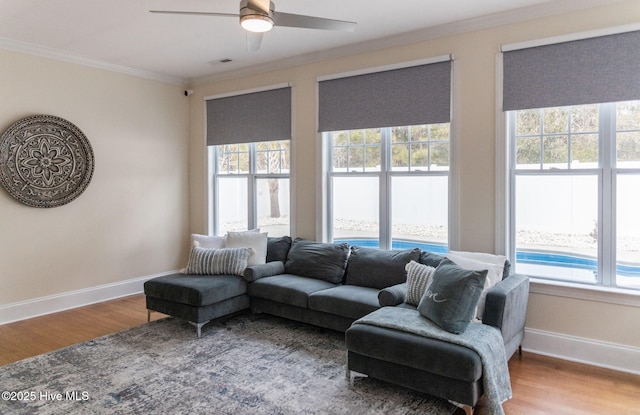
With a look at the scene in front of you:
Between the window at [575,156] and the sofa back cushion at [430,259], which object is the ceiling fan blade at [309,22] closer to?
the window at [575,156]

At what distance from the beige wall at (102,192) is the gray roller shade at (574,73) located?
4506mm

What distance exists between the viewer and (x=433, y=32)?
13.3 feet

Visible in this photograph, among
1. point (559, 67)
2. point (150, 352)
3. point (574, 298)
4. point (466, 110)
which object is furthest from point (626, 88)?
point (150, 352)

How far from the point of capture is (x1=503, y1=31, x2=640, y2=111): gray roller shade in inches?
126

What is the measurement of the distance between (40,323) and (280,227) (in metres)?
2.83

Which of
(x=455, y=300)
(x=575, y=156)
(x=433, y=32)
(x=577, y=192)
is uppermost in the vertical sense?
(x=433, y=32)

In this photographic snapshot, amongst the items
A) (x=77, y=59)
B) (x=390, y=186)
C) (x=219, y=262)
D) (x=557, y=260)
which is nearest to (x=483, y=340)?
(x=557, y=260)

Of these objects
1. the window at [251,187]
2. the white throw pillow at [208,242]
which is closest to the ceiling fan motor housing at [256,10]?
the window at [251,187]

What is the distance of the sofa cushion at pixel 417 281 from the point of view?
332 centimetres

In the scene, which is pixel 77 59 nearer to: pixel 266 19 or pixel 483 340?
pixel 266 19

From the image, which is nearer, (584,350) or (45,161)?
(584,350)

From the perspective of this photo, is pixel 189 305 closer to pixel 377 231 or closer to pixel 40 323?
pixel 40 323

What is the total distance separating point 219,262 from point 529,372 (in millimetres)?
3026

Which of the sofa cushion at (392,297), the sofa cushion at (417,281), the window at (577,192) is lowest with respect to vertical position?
the sofa cushion at (392,297)
